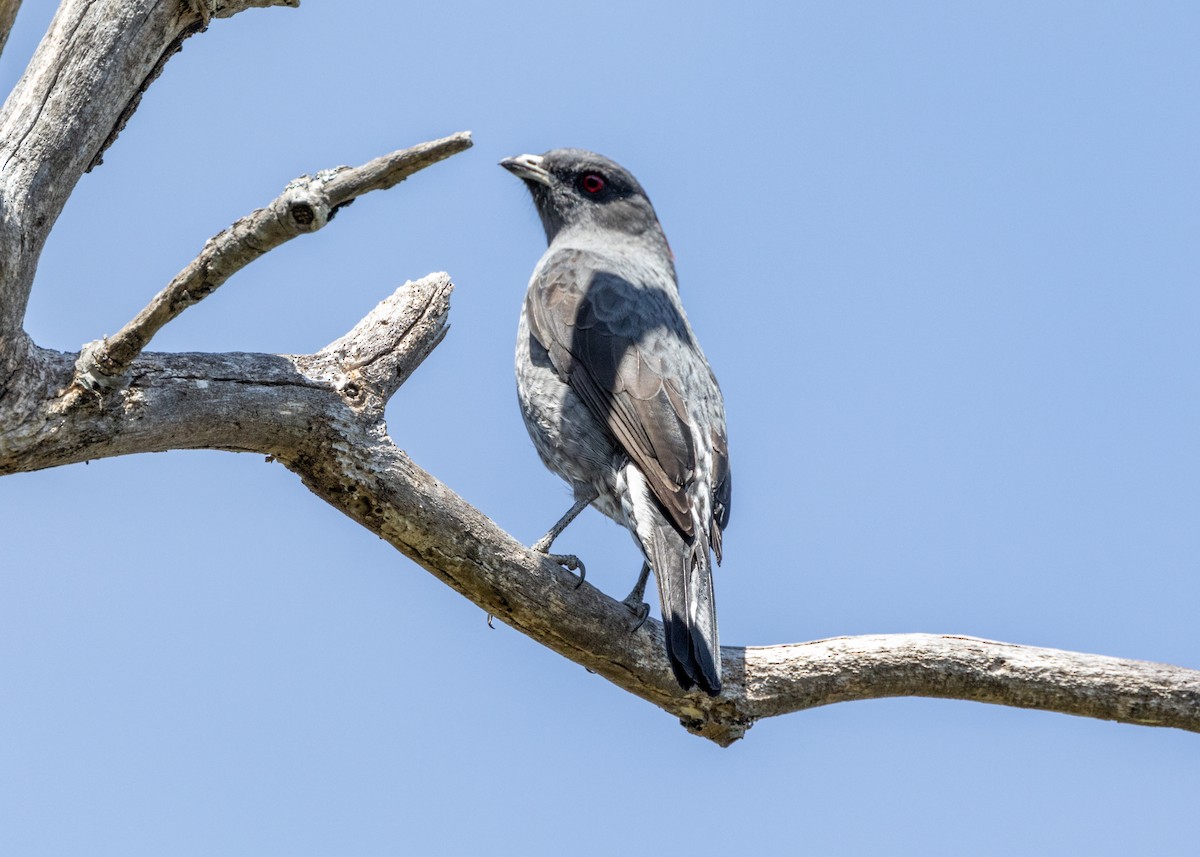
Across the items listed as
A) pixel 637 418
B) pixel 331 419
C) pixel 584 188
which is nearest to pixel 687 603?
pixel 637 418

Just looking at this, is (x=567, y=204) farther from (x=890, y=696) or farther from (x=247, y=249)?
(x=247, y=249)

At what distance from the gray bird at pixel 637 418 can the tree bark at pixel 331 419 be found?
314 millimetres

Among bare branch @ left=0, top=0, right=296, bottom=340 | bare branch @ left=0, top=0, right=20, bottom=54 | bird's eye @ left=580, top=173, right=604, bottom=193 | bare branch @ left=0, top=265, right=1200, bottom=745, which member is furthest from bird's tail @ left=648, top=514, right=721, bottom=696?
bird's eye @ left=580, top=173, right=604, bottom=193

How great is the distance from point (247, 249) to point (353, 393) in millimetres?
1163

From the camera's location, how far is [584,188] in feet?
27.0

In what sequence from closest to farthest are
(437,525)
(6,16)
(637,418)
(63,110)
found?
(6,16)
(63,110)
(437,525)
(637,418)

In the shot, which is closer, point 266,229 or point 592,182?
point 266,229

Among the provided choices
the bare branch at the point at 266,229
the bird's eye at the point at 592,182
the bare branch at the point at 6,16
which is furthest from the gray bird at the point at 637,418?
the bare branch at the point at 6,16

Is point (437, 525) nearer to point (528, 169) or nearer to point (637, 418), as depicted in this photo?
point (637, 418)

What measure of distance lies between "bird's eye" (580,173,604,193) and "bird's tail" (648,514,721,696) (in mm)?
3279

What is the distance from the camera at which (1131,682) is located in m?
5.14

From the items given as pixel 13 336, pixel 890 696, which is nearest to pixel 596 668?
pixel 890 696

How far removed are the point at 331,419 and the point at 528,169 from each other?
13.3 feet

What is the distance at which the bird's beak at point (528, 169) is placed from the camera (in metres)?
8.25
